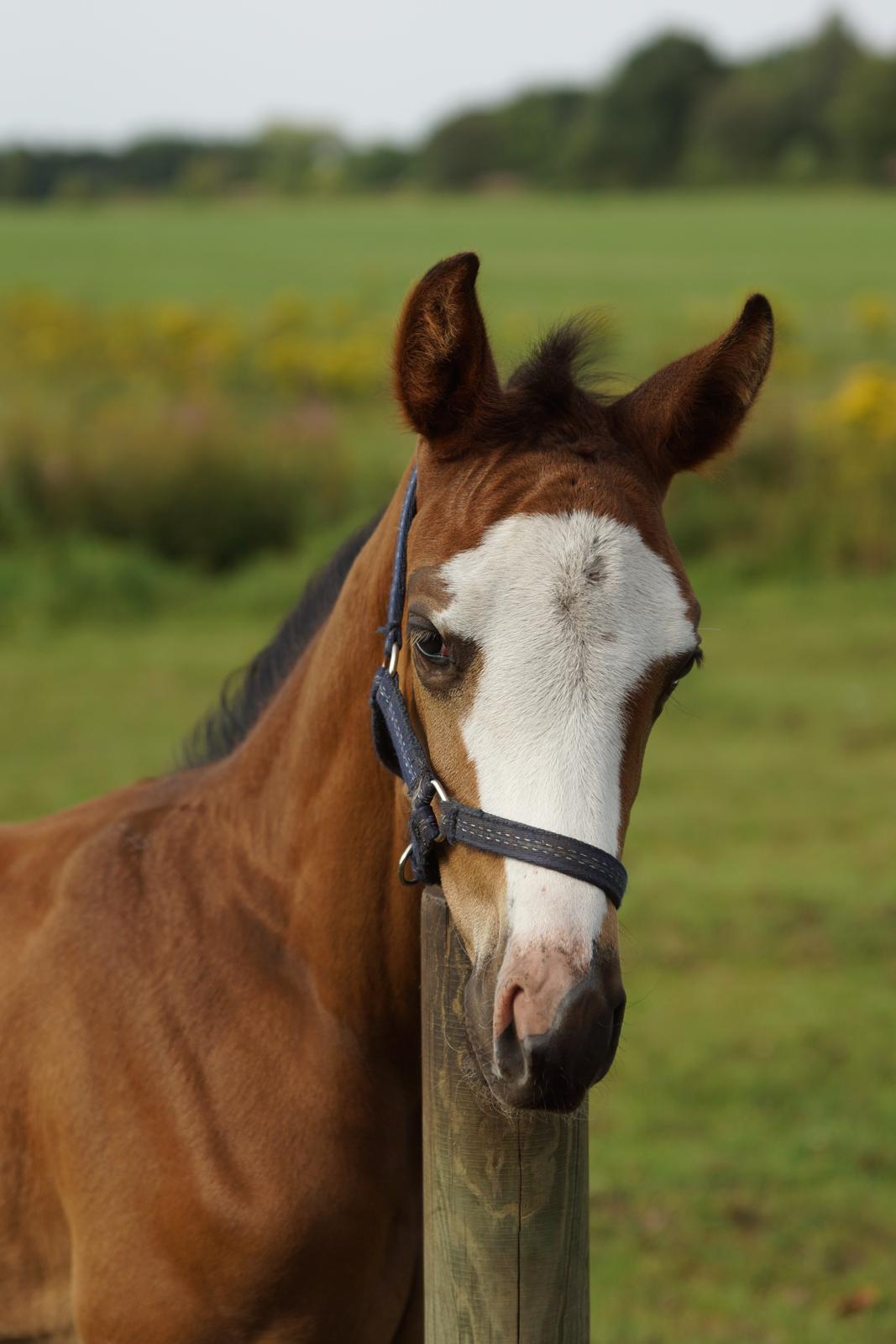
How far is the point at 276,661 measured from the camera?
2.87 meters

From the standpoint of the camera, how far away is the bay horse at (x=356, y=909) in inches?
78.0

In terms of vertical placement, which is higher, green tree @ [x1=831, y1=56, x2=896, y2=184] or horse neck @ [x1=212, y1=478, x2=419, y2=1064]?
green tree @ [x1=831, y1=56, x2=896, y2=184]

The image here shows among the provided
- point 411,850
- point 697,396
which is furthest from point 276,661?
point 697,396

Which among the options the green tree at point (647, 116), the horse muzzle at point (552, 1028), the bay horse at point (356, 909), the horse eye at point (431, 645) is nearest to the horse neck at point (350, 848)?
the bay horse at point (356, 909)

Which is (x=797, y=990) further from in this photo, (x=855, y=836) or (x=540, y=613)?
(x=540, y=613)

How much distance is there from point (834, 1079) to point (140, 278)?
28764 millimetres

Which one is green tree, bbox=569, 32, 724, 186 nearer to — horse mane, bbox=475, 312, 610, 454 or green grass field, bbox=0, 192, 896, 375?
Result: green grass field, bbox=0, 192, 896, 375

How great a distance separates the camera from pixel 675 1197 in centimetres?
461

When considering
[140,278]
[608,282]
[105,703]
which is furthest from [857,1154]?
[140,278]

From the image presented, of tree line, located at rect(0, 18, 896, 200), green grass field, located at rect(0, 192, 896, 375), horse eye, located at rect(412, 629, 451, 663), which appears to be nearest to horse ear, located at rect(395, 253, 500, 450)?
horse eye, located at rect(412, 629, 451, 663)

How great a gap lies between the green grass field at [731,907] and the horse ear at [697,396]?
0.72 m

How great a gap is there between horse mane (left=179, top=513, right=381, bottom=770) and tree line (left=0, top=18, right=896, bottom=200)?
166ft

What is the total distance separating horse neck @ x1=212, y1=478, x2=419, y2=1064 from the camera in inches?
96.0

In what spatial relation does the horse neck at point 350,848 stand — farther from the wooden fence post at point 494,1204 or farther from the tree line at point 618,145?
the tree line at point 618,145
